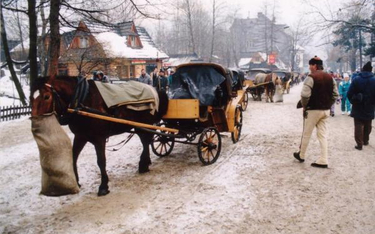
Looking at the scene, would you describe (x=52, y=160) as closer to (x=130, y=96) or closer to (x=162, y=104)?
(x=130, y=96)

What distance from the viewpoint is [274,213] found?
475 centimetres

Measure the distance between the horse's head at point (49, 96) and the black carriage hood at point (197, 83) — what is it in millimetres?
2773

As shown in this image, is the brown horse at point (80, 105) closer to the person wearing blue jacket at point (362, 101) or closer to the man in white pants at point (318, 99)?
the man in white pants at point (318, 99)

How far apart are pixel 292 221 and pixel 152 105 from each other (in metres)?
3.26

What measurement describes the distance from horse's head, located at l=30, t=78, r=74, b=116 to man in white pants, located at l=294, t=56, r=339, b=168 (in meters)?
4.47

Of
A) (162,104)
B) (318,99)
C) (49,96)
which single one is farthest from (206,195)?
(318,99)

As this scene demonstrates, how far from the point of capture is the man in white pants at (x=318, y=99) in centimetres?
656

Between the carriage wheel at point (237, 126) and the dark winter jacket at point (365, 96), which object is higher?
the dark winter jacket at point (365, 96)

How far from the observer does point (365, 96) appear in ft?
26.9

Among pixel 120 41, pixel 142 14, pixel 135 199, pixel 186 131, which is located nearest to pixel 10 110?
pixel 142 14

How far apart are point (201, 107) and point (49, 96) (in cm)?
343

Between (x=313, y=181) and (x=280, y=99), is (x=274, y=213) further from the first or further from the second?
(x=280, y=99)

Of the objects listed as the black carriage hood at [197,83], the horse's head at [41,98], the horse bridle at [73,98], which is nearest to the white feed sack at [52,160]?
the horse's head at [41,98]

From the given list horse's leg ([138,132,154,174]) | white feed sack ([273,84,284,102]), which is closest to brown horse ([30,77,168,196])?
horse's leg ([138,132,154,174])
